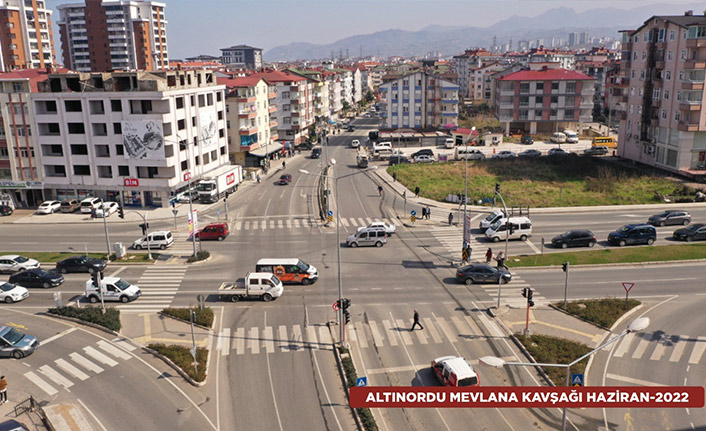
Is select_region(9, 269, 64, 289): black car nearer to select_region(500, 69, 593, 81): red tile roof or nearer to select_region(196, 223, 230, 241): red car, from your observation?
select_region(196, 223, 230, 241): red car

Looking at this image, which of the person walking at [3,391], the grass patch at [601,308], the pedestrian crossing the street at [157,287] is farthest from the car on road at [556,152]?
the person walking at [3,391]

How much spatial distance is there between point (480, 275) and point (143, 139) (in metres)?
45.8

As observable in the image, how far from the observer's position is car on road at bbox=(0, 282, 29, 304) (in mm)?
41688

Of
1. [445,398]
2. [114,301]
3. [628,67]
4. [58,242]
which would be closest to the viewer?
[445,398]

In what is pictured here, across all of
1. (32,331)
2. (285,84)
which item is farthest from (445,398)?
(285,84)

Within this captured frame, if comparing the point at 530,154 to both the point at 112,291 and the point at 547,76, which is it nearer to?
the point at 547,76

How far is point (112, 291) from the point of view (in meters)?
41.2

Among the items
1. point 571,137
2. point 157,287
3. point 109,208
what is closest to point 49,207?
point 109,208

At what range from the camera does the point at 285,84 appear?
120500 mm

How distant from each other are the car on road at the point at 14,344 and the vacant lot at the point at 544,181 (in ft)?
167

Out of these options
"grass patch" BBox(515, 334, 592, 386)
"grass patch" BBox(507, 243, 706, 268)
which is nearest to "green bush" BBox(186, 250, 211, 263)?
"grass patch" BBox(507, 243, 706, 268)

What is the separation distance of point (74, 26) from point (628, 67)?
176 metres

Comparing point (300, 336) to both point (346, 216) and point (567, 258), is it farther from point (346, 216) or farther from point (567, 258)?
point (346, 216)

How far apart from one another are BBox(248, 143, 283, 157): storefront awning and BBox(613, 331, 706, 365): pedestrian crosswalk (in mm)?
74633
